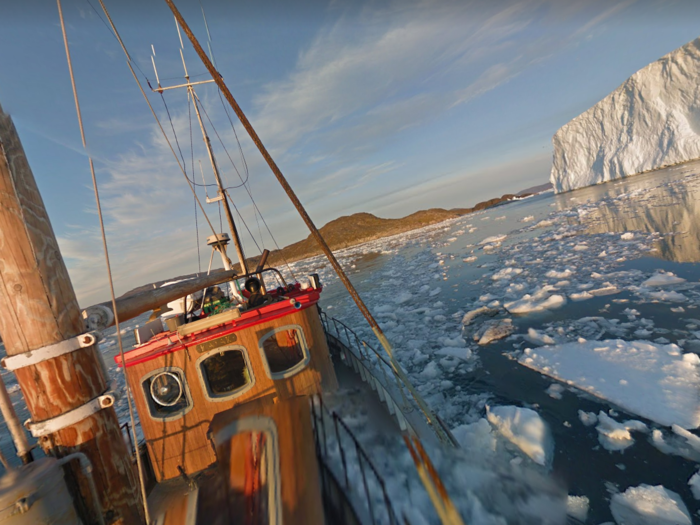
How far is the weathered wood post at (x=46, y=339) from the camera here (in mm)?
1660

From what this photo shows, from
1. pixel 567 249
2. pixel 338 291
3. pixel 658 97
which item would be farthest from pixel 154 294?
pixel 658 97

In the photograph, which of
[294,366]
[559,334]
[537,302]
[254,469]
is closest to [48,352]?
[254,469]

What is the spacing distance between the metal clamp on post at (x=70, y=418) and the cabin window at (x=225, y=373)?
3.13 meters

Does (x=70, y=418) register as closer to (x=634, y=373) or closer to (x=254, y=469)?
(x=254, y=469)

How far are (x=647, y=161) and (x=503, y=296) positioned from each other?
3303 inches

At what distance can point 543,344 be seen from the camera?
7.90 m

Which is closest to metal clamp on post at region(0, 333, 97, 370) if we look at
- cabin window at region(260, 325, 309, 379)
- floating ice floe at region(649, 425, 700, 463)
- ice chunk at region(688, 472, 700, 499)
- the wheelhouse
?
the wheelhouse

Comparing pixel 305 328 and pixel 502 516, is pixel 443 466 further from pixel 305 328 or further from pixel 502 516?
pixel 305 328

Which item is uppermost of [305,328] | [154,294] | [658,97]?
[658,97]

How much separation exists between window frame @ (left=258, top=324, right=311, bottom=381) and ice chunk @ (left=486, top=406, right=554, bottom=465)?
3807mm

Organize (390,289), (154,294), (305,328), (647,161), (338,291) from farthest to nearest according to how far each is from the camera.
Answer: (647,161)
(338,291)
(390,289)
(305,328)
(154,294)

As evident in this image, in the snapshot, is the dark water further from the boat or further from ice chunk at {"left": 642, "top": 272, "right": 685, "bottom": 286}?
the boat

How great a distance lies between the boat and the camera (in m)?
1.68

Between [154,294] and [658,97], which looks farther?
[658,97]
